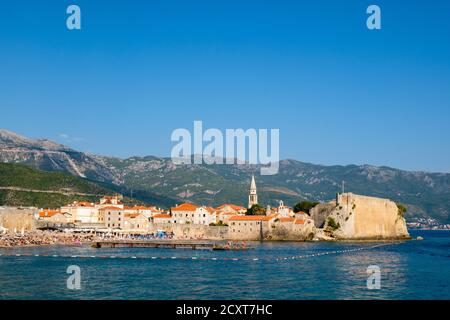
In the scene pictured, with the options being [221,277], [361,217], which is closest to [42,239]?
[221,277]

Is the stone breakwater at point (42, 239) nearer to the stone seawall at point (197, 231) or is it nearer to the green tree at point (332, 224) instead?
the stone seawall at point (197, 231)

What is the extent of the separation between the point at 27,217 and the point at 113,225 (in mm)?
14845

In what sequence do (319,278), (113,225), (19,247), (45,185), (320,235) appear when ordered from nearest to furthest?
(319,278) < (19,247) < (320,235) < (113,225) < (45,185)

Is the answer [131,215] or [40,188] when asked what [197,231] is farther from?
[40,188]

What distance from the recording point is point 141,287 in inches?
1254

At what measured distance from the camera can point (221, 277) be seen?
36.8m

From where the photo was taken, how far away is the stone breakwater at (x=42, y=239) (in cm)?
6661

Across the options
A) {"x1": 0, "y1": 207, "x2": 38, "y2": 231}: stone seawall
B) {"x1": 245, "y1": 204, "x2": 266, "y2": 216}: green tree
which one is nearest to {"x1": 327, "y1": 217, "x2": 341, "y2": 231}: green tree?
{"x1": 245, "y1": 204, "x2": 266, "y2": 216}: green tree

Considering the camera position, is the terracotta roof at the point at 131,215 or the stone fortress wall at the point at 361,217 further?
the terracotta roof at the point at 131,215

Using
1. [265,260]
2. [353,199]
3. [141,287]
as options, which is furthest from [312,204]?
[141,287]

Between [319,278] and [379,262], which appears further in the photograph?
[379,262]

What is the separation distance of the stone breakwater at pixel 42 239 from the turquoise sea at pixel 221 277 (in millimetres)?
14515

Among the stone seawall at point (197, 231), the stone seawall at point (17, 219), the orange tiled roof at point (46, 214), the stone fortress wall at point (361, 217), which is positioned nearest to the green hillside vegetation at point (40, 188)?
the orange tiled roof at point (46, 214)
